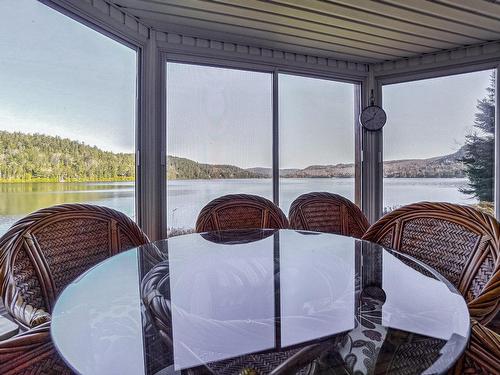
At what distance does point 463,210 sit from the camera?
4.55ft

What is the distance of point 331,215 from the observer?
2504 millimetres

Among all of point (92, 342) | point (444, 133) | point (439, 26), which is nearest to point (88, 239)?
point (92, 342)

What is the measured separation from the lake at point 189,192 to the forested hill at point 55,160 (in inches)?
2.5

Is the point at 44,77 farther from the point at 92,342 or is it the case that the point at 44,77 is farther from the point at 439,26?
the point at 439,26

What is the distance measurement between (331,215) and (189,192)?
1390 millimetres

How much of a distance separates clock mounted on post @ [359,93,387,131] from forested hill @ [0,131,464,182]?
1.63ft

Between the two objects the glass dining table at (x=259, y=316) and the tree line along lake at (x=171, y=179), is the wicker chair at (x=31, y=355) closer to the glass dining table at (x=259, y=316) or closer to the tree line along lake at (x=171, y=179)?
the glass dining table at (x=259, y=316)

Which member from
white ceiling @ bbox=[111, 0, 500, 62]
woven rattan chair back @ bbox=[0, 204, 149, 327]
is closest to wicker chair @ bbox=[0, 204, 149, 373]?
woven rattan chair back @ bbox=[0, 204, 149, 327]

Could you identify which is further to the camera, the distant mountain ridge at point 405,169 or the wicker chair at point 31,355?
the distant mountain ridge at point 405,169

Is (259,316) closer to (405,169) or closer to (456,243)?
(456,243)

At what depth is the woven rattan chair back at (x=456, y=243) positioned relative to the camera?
1071 millimetres

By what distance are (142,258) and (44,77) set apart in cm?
144

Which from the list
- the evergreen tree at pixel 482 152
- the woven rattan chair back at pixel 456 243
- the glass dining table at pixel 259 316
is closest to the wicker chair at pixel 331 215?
the woven rattan chair back at pixel 456 243

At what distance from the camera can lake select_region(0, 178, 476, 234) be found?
1.94m
